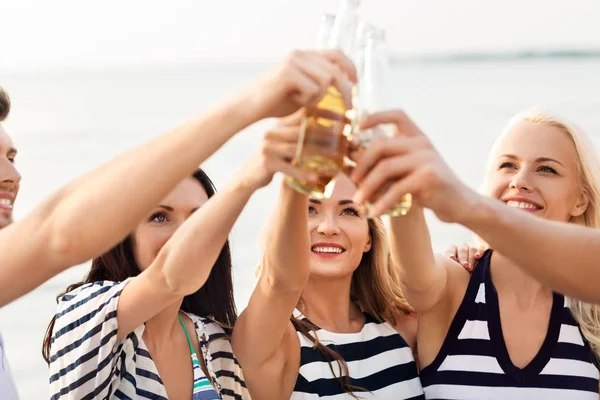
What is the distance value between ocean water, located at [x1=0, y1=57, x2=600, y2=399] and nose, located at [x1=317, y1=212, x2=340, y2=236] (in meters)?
0.28

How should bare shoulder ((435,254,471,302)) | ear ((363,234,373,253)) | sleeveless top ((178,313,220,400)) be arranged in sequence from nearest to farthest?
sleeveless top ((178,313,220,400)) < bare shoulder ((435,254,471,302)) < ear ((363,234,373,253))

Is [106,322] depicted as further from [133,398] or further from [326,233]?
[326,233]

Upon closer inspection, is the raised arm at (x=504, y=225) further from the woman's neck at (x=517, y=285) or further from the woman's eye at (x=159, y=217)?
the woman's eye at (x=159, y=217)

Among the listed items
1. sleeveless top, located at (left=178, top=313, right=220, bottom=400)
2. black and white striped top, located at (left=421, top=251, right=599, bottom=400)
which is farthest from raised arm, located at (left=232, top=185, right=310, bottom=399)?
black and white striped top, located at (left=421, top=251, right=599, bottom=400)

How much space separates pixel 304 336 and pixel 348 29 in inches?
48.5

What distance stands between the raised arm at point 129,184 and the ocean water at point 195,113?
49 mm

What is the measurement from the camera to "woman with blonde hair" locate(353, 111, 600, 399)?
106 inches

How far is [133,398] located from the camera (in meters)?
2.54

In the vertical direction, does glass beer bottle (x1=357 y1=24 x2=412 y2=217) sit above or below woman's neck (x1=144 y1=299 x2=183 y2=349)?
above

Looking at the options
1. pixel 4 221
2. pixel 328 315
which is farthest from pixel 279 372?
pixel 4 221

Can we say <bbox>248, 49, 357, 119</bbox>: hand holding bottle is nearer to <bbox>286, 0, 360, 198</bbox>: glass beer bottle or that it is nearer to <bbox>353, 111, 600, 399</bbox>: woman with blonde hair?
<bbox>286, 0, 360, 198</bbox>: glass beer bottle

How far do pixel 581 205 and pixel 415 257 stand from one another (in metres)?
0.87

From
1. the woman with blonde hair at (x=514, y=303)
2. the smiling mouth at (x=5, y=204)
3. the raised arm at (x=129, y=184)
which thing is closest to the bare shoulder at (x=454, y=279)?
the woman with blonde hair at (x=514, y=303)

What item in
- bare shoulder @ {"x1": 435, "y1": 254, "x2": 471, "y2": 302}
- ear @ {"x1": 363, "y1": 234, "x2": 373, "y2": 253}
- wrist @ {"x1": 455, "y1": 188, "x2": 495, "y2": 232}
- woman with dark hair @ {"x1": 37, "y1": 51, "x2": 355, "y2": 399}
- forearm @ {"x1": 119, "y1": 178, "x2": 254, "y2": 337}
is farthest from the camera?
ear @ {"x1": 363, "y1": 234, "x2": 373, "y2": 253}
